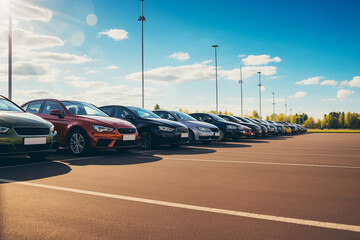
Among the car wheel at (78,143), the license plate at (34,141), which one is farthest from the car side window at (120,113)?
the license plate at (34,141)

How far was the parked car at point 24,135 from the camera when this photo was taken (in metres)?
6.27

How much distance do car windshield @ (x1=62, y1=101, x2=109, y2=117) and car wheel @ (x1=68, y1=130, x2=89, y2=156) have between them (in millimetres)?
909

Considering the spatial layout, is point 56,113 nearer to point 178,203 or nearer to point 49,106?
point 49,106

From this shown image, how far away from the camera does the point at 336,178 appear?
5.39 metres

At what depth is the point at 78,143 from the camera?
8.58 m

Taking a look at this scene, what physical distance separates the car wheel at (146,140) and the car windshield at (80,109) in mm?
1629

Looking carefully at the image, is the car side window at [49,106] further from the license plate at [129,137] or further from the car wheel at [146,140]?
the car wheel at [146,140]

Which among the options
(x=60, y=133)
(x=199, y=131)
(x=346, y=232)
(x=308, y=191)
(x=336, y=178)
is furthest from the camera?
(x=199, y=131)

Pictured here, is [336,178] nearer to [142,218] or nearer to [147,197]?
[147,197]

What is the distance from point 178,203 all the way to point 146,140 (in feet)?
22.8

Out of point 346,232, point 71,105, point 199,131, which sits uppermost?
point 71,105

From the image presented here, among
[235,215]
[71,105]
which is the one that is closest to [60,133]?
[71,105]

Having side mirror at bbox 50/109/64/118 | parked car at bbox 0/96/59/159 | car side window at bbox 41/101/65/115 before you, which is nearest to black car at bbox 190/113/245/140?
car side window at bbox 41/101/65/115

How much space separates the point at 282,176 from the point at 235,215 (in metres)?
2.65
